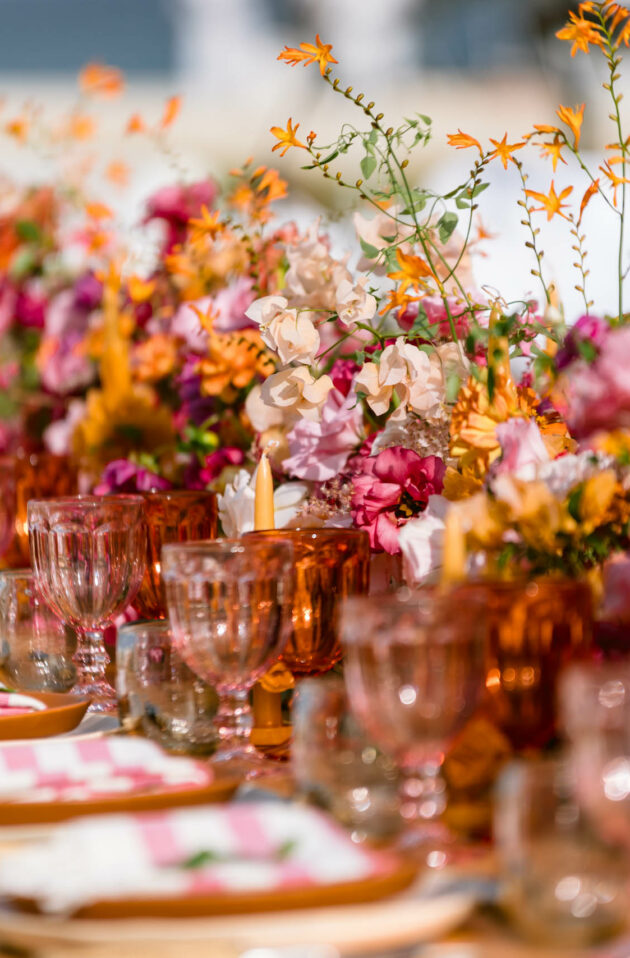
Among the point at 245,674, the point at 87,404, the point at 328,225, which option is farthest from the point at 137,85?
the point at 245,674

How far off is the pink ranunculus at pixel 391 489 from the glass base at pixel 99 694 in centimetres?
24

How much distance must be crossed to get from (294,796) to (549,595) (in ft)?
0.57

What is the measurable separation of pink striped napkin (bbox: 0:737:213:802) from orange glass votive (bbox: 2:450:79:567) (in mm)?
681

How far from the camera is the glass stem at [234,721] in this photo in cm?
81

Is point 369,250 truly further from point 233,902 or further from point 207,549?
point 233,902

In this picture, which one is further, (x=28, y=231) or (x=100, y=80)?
(x=28, y=231)

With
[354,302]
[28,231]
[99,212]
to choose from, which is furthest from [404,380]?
[28,231]

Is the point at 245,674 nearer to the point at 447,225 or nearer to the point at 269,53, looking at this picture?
the point at 447,225

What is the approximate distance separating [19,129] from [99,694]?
3.08ft

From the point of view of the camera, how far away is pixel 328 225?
1251 mm

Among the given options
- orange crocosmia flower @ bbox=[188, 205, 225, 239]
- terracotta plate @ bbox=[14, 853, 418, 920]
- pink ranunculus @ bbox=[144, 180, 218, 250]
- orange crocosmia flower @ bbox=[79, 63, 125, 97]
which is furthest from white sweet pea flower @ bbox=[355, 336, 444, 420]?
orange crocosmia flower @ bbox=[79, 63, 125, 97]

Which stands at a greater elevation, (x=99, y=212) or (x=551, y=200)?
(x=99, y=212)

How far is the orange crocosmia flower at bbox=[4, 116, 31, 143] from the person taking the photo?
168cm

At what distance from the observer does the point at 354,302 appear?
36.6 inches
